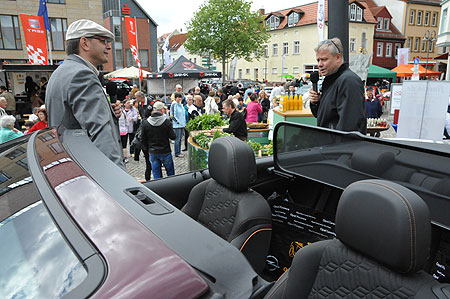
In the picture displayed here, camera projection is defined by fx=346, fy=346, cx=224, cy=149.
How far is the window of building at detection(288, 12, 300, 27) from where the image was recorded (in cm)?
4759

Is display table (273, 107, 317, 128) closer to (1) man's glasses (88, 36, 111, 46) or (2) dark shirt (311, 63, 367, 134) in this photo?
(2) dark shirt (311, 63, 367, 134)

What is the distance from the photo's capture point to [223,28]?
3941 centimetres

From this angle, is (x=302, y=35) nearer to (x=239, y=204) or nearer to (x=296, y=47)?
(x=296, y=47)

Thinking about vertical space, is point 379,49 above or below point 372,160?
above

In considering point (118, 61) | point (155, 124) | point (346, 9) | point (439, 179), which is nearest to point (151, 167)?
point (155, 124)

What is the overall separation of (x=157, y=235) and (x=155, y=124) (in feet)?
20.0

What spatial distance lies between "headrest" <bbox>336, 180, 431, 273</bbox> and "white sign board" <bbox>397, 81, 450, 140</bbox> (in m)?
6.53

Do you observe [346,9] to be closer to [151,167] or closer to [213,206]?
[213,206]

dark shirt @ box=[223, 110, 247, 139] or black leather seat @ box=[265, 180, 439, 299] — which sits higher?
black leather seat @ box=[265, 180, 439, 299]

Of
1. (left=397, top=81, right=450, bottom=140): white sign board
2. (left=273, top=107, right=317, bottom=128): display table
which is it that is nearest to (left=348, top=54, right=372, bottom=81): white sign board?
(left=397, top=81, right=450, bottom=140): white sign board

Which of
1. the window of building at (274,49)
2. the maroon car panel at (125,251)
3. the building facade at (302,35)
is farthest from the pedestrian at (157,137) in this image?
the window of building at (274,49)

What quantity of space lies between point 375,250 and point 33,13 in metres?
34.8

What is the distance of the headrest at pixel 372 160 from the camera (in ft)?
6.98

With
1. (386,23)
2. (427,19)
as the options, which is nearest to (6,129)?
(386,23)
